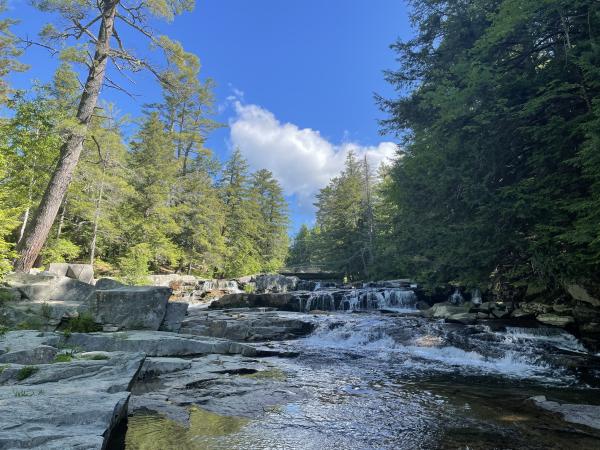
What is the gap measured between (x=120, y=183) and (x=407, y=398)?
23251 millimetres

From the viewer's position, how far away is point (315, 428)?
4.32 m

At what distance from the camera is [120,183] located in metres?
23.4

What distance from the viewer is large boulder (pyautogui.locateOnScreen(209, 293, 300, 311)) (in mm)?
21766

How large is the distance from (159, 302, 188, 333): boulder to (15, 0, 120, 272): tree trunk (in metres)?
4.28

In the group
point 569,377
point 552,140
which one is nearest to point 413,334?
point 569,377

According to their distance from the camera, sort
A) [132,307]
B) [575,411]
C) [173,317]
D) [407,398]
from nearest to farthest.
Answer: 1. [575,411]
2. [407,398]
3. [132,307]
4. [173,317]

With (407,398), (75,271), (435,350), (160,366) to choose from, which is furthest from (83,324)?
(435,350)

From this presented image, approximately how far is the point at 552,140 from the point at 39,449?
1217 centimetres

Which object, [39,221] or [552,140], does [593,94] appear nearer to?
[552,140]

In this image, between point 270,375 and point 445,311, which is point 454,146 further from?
point 270,375

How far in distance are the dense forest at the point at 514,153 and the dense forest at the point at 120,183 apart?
9.73m

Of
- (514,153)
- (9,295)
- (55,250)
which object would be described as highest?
(514,153)

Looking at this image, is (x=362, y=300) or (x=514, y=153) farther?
(x=362, y=300)

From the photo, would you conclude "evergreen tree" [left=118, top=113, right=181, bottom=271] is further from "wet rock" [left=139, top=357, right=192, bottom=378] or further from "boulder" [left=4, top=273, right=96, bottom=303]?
"wet rock" [left=139, top=357, right=192, bottom=378]
